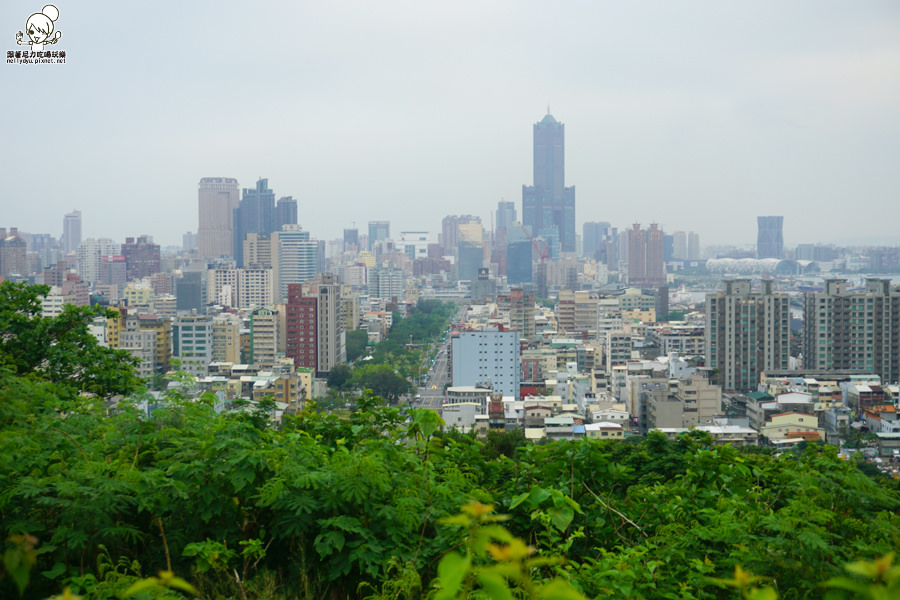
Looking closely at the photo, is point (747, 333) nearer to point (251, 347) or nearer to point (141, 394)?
point (251, 347)

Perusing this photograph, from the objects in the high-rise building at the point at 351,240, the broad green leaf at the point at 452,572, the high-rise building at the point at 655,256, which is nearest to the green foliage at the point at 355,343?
the broad green leaf at the point at 452,572

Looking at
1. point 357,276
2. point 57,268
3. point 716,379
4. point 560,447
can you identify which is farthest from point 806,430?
point 357,276

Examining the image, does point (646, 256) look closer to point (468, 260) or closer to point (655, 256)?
point (655, 256)

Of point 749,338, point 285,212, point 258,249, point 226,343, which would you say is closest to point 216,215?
point 285,212

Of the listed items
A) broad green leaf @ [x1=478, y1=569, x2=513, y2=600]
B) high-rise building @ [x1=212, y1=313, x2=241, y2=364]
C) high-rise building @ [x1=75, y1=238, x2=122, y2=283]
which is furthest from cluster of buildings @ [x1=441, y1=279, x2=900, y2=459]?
high-rise building @ [x1=75, y1=238, x2=122, y2=283]

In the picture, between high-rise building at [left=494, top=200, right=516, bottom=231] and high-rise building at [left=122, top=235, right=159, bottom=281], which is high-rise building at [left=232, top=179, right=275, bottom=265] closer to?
high-rise building at [left=122, top=235, right=159, bottom=281]

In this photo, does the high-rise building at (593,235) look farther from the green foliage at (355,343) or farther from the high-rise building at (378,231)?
the green foliage at (355,343)

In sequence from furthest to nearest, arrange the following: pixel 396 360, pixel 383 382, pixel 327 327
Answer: pixel 396 360 < pixel 327 327 < pixel 383 382
